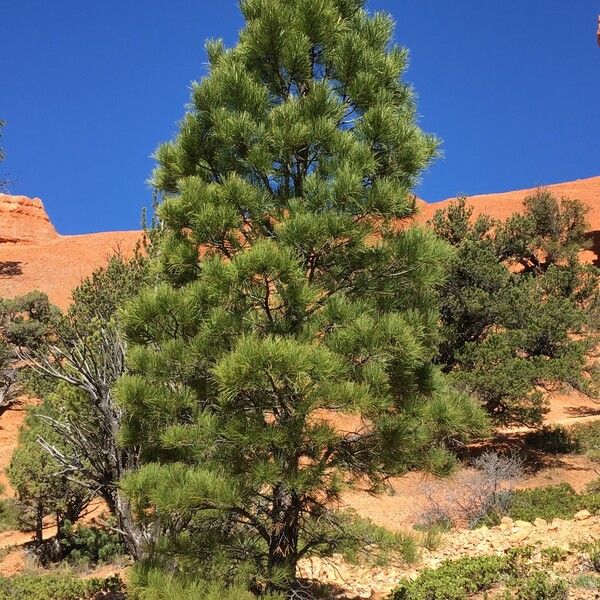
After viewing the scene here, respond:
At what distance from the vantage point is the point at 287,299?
17.8ft

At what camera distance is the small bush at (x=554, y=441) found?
1806cm

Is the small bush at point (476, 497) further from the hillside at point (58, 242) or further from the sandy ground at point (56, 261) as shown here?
the sandy ground at point (56, 261)

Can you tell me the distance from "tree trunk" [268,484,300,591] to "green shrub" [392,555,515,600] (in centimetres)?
125

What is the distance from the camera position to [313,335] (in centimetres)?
546

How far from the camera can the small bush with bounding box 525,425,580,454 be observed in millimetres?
18062

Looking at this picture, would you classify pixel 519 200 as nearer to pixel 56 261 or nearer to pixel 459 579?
pixel 56 261

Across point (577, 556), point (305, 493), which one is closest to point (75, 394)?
point (305, 493)

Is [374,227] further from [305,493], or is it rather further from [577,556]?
[577,556]

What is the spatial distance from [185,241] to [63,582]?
6244 millimetres

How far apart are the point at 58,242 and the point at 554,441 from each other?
4758cm

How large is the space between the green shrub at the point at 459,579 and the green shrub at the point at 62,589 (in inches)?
176

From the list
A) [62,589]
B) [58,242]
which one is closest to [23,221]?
[58,242]

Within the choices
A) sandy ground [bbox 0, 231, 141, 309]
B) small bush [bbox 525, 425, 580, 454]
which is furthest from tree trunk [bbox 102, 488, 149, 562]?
sandy ground [bbox 0, 231, 141, 309]

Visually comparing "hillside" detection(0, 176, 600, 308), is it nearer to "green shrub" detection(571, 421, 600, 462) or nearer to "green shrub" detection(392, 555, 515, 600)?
"green shrub" detection(571, 421, 600, 462)
